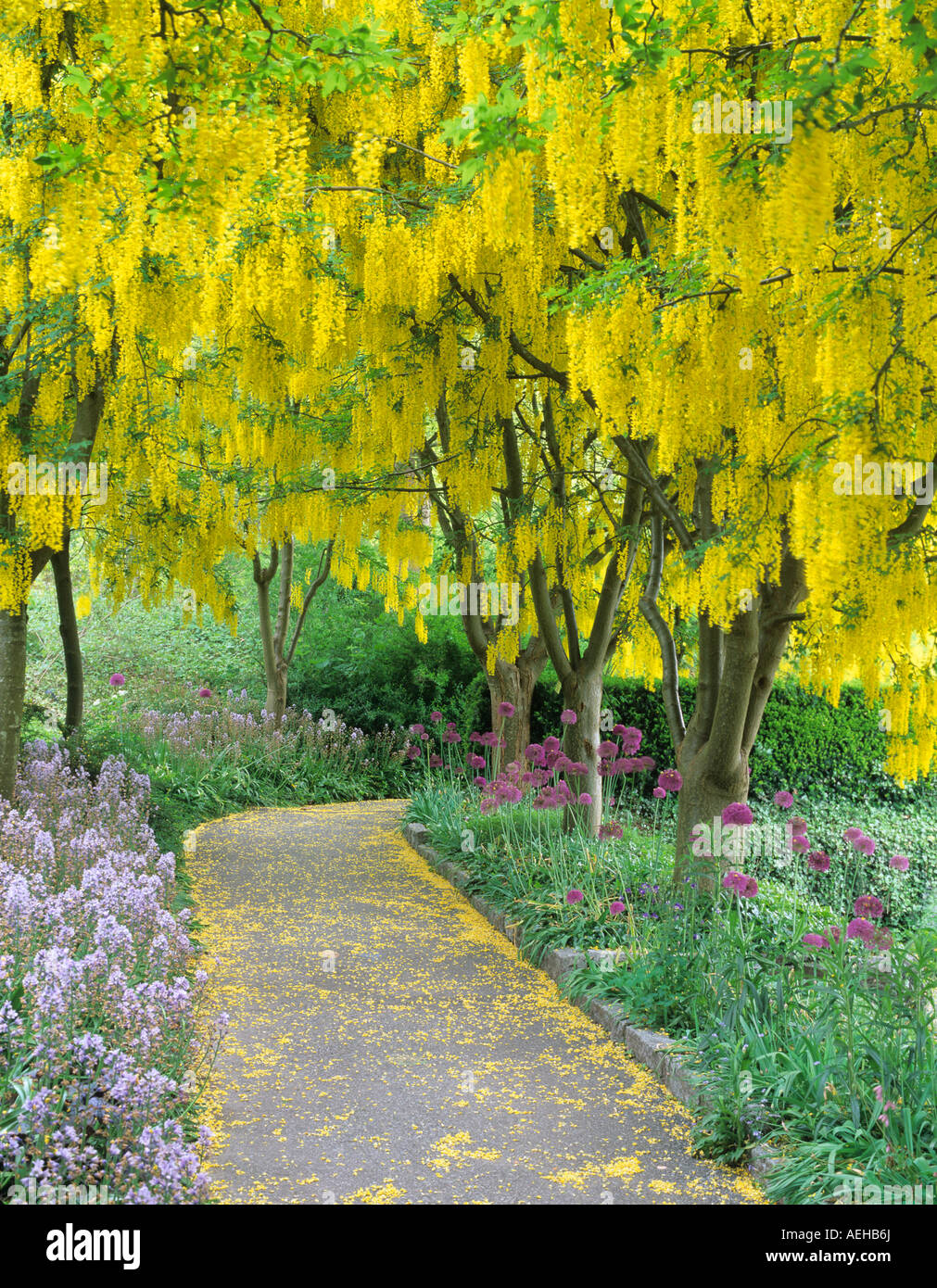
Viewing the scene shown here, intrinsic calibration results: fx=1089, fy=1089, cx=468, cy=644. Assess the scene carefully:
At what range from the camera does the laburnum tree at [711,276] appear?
3.20 meters

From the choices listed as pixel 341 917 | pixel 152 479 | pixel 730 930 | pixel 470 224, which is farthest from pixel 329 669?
pixel 730 930

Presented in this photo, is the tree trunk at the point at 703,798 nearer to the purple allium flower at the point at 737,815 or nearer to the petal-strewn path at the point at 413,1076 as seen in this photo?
the purple allium flower at the point at 737,815

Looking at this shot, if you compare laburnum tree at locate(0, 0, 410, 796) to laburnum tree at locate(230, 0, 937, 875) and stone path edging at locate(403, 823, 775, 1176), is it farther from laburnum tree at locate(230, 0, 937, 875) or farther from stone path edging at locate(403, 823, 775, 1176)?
stone path edging at locate(403, 823, 775, 1176)

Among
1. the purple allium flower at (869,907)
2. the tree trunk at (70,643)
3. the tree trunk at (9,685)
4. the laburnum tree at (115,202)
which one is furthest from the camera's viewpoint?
the tree trunk at (70,643)

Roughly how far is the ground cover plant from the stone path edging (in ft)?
0.15

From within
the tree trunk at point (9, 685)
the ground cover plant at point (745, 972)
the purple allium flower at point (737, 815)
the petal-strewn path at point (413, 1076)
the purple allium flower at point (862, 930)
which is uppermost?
the tree trunk at point (9, 685)

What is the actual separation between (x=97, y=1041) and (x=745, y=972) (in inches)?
88.9

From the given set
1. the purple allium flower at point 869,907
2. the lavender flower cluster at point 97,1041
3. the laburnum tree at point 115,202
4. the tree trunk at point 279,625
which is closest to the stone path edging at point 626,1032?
the purple allium flower at point 869,907

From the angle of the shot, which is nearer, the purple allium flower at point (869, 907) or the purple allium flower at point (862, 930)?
the purple allium flower at point (862, 930)

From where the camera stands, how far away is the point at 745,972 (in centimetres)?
388

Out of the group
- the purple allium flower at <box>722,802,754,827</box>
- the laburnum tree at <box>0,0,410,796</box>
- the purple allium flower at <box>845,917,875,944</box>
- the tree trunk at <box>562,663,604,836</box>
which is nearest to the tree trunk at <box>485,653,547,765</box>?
the tree trunk at <box>562,663,604,836</box>

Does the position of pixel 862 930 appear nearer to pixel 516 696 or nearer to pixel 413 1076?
pixel 413 1076

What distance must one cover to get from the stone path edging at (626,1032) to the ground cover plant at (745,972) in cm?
5

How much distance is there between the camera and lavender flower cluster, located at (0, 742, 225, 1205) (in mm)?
2535
